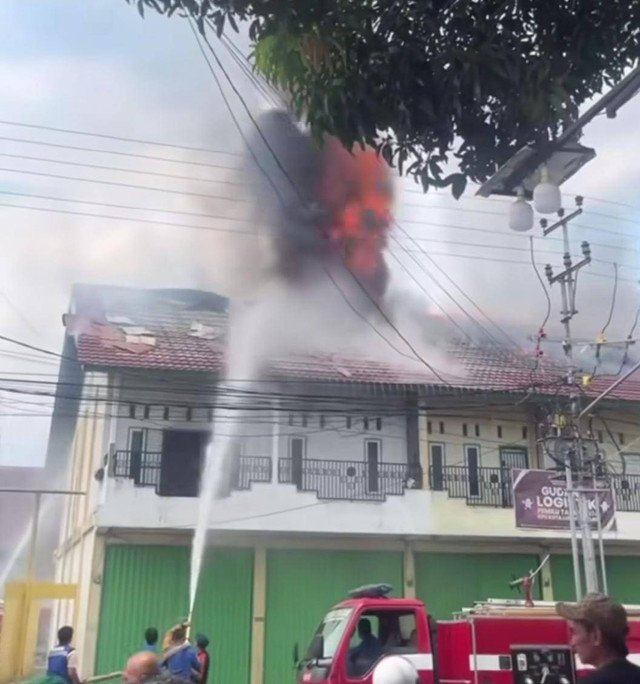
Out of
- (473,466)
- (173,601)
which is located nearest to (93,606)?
(173,601)

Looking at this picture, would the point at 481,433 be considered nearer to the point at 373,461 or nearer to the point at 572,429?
the point at 373,461

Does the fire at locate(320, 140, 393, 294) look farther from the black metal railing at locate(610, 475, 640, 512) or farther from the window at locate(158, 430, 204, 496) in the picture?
the black metal railing at locate(610, 475, 640, 512)

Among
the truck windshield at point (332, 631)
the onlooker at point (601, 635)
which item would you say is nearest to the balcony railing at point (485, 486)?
the truck windshield at point (332, 631)

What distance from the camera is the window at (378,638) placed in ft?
26.6

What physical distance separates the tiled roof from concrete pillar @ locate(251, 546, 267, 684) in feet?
12.9

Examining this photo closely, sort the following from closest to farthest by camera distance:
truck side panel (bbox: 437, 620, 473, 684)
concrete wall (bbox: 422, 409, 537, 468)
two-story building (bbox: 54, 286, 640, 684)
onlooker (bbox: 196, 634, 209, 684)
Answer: truck side panel (bbox: 437, 620, 473, 684) → onlooker (bbox: 196, 634, 209, 684) → two-story building (bbox: 54, 286, 640, 684) → concrete wall (bbox: 422, 409, 537, 468)

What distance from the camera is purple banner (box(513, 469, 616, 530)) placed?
1677cm

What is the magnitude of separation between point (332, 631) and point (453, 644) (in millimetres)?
1238

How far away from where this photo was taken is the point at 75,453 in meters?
20.7

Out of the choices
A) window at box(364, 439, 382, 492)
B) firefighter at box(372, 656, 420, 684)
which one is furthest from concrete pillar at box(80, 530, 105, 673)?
firefighter at box(372, 656, 420, 684)

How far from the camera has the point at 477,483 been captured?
18.4 metres

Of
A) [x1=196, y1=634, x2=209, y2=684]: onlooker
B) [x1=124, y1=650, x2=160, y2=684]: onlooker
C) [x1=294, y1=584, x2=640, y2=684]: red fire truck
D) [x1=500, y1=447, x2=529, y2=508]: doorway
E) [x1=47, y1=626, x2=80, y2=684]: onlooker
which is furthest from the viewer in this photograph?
[x1=500, y1=447, x2=529, y2=508]: doorway

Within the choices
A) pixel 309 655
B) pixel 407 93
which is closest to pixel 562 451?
pixel 309 655

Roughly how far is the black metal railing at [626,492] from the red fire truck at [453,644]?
1024cm
